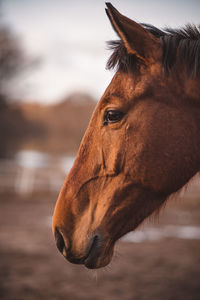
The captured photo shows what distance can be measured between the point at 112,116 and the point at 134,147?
0.24 metres

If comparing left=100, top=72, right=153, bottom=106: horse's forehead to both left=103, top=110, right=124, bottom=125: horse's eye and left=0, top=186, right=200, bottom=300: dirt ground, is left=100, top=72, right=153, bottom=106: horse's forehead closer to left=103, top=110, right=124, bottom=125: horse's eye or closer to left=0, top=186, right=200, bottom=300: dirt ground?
left=103, top=110, right=124, bottom=125: horse's eye

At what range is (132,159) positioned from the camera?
5.57 ft

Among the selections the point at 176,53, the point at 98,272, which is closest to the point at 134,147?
the point at 176,53

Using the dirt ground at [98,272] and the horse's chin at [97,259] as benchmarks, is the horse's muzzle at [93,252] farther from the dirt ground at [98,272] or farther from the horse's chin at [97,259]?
the dirt ground at [98,272]

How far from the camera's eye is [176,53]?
172cm

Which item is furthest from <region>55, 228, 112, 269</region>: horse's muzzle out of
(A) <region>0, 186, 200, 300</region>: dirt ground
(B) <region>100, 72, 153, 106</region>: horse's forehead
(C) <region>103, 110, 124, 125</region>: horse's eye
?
(A) <region>0, 186, 200, 300</region>: dirt ground

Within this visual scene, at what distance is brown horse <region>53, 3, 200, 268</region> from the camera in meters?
1.66

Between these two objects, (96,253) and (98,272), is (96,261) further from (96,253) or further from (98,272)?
(98,272)

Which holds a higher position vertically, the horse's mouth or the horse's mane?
the horse's mane

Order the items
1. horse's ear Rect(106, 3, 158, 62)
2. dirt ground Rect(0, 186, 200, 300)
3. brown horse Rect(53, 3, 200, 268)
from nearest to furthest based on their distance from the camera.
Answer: horse's ear Rect(106, 3, 158, 62)
brown horse Rect(53, 3, 200, 268)
dirt ground Rect(0, 186, 200, 300)

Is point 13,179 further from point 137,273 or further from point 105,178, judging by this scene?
point 105,178

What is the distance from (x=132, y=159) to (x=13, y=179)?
53.9 feet

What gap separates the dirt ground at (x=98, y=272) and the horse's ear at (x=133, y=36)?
204 centimetres

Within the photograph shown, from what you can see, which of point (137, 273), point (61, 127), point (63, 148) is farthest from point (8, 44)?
point (137, 273)
